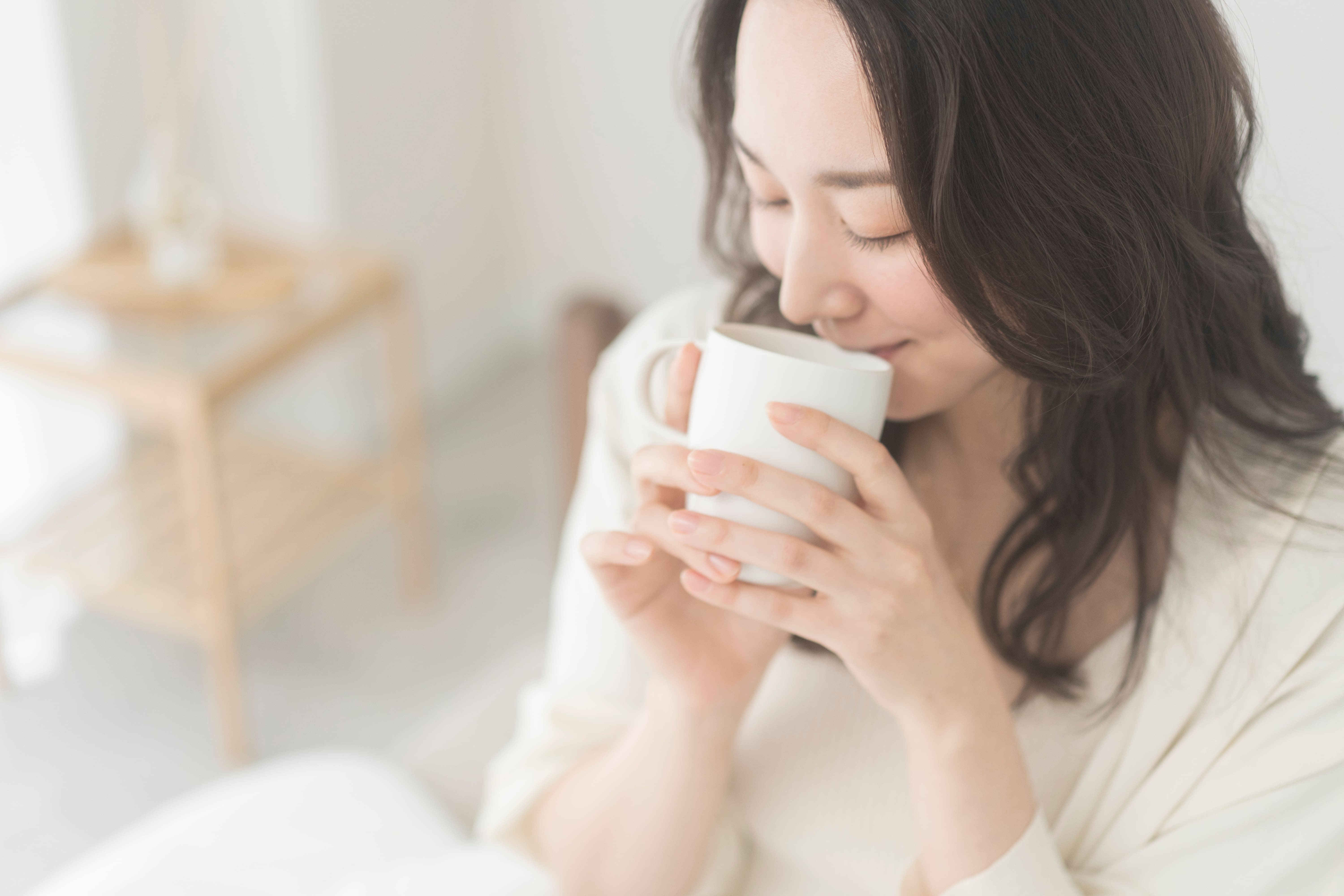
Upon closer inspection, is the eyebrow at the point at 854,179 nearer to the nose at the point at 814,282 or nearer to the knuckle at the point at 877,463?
the nose at the point at 814,282

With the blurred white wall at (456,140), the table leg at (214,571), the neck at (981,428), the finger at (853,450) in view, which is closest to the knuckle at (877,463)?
the finger at (853,450)

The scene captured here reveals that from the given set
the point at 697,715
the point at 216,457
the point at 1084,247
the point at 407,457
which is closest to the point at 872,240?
the point at 1084,247

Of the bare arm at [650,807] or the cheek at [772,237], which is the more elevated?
the cheek at [772,237]

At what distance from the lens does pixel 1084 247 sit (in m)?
0.68

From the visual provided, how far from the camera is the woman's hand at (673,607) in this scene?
0.72 metres

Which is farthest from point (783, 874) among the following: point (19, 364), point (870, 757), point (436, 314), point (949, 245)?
point (436, 314)

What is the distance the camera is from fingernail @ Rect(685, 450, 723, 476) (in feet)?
2.07

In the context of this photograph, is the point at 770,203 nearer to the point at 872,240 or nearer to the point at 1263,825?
the point at 872,240

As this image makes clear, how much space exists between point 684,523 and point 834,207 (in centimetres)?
19

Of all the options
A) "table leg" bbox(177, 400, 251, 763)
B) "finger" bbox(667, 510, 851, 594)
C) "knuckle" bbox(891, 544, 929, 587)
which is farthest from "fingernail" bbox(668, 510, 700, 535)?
"table leg" bbox(177, 400, 251, 763)

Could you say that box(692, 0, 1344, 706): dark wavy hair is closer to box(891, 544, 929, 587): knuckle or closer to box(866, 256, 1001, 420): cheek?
box(866, 256, 1001, 420): cheek

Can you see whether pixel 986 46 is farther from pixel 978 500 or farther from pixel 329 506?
pixel 329 506

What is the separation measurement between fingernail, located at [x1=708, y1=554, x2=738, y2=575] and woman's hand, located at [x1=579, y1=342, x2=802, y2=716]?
19 millimetres

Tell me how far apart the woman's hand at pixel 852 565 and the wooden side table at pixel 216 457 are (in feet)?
3.57
